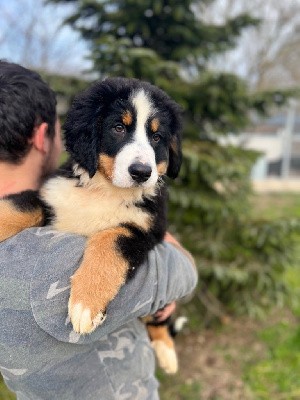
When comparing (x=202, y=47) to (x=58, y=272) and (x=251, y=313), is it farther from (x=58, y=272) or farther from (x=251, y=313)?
(x=58, y=272)

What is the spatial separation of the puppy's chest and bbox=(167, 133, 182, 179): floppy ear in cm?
31

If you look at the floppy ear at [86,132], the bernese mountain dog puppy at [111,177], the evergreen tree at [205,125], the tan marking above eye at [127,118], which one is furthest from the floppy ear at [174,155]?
the evergreen tree at [205,125]

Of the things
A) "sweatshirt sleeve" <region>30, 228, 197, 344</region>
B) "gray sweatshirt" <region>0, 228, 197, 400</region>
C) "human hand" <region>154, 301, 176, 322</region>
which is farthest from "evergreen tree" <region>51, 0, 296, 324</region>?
"gray sweatshirt" <region>0, 228, 197, 400</region>

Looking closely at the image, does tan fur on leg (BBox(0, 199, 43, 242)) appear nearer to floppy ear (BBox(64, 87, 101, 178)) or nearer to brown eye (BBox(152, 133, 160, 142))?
floppy ear (BBox(64, 87, 101, 178))

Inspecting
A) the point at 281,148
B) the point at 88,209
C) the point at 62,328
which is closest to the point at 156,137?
the point at 88,209

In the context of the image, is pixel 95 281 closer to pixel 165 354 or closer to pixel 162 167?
pixel 162 167

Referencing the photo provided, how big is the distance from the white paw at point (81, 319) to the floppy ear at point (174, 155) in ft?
3.11

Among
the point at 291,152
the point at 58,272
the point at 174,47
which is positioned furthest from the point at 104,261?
the point at 291,152

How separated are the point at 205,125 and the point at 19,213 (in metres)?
3.02

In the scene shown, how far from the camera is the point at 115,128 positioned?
1.87 m

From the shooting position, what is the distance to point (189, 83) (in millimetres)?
3984

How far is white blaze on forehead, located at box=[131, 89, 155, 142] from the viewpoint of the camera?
6.07 feet

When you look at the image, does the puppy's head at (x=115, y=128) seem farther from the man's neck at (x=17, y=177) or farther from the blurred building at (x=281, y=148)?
the blurred building at (x=281, y=148)

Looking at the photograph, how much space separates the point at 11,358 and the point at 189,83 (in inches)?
126
